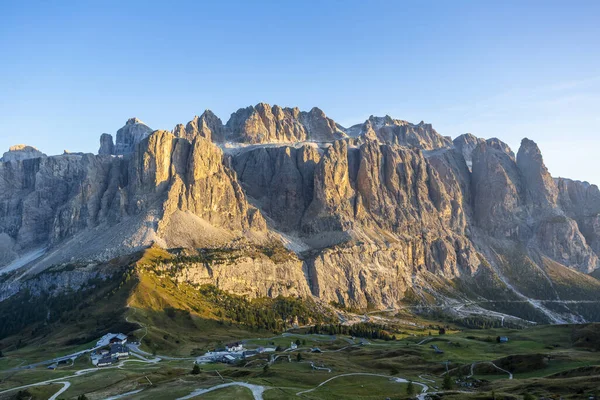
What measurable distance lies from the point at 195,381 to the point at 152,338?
74.7 m

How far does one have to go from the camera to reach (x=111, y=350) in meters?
134

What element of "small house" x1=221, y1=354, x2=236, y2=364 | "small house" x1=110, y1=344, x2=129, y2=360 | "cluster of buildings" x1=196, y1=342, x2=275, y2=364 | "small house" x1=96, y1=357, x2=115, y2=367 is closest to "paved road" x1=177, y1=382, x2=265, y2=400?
"cluster of buildings" x1=196, y1=342, x2=275, y2=364

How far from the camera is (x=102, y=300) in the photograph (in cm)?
19738

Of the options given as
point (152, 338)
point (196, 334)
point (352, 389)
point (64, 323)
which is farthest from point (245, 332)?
point (352, 389)

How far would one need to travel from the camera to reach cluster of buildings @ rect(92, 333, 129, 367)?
4943 inches

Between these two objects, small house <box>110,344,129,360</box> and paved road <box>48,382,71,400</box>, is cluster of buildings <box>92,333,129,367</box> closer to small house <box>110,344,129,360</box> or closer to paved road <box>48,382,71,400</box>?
small house <box>110,344,129,360</box>

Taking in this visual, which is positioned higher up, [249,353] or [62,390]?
[62,390]

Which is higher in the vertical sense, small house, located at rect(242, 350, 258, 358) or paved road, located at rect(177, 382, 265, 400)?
paved road, located at rect(177, 382, 265, 400)

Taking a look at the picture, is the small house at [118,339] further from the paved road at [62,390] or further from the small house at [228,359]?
the paved road at [62,390]

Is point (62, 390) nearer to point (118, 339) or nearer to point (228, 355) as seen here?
point (228, 355)

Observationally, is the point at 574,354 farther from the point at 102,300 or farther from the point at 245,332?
the point at 102,300

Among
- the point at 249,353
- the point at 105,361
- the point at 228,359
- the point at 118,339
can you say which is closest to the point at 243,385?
the point at 228,359

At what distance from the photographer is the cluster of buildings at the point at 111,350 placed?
12556 centimetres

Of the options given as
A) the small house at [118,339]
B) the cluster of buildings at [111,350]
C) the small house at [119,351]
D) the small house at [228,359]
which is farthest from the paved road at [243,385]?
the small house at [118,339]
